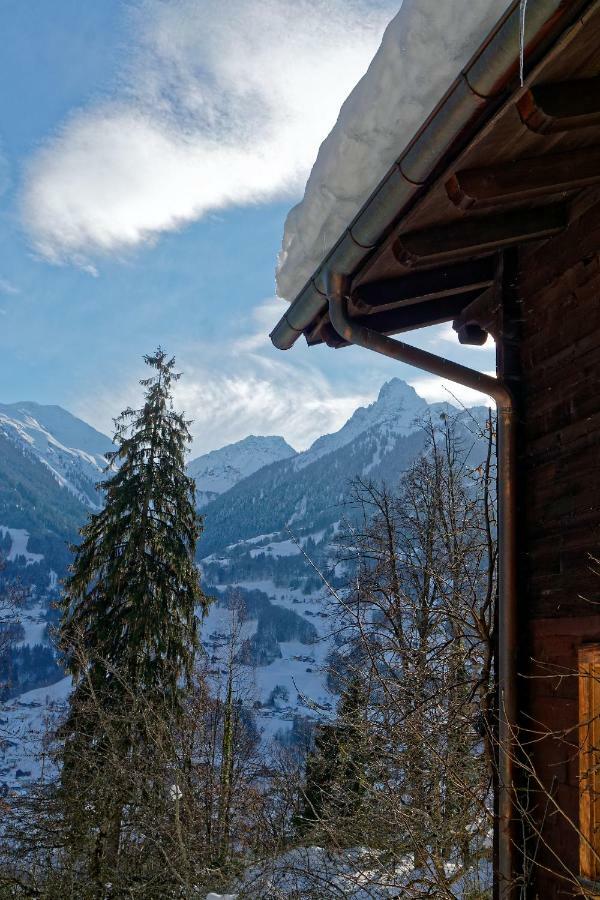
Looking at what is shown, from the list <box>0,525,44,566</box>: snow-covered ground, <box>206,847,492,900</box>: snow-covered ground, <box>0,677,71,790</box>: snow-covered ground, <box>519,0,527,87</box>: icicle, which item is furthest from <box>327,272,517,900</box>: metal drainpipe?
<box>0,525,44,566</box>: snow-covered ground

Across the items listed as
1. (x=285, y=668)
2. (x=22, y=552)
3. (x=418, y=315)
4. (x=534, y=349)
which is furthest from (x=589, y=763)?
(x=22, y=552)

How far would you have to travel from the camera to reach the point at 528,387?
12.5ft

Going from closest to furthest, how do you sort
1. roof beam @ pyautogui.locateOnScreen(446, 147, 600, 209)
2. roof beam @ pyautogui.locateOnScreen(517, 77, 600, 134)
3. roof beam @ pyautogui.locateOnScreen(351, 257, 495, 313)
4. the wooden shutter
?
1. roof beam @ pyautogui.locateOnScreen(517, 77, 600, 134)
2. the wooden shutter
3. roof beam @ pyautogui.locateOnScreen(446, 147, 600, 209)
4. roof beam @ pyautogui.locateOnScreen(351, 257, 495, 313)

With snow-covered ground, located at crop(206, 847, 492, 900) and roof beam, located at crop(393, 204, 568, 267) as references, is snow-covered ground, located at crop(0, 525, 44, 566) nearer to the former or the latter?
snow-covered ground, located at crop(206, 847, 492, 900)

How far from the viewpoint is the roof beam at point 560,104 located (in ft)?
8.73

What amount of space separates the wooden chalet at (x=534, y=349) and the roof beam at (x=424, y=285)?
0.03 meters

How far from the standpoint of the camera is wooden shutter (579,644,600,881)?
118 inches

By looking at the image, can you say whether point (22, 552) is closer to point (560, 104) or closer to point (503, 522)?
point (503, 522)

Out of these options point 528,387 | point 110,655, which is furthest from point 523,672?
point 110,655

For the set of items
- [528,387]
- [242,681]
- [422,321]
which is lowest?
[242,681]

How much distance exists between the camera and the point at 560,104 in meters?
2.70

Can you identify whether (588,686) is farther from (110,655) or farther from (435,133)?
(110,655)

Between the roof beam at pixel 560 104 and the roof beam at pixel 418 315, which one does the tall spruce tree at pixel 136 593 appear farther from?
the roof beam at pixel 560 104

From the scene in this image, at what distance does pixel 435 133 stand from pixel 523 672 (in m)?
2.32
